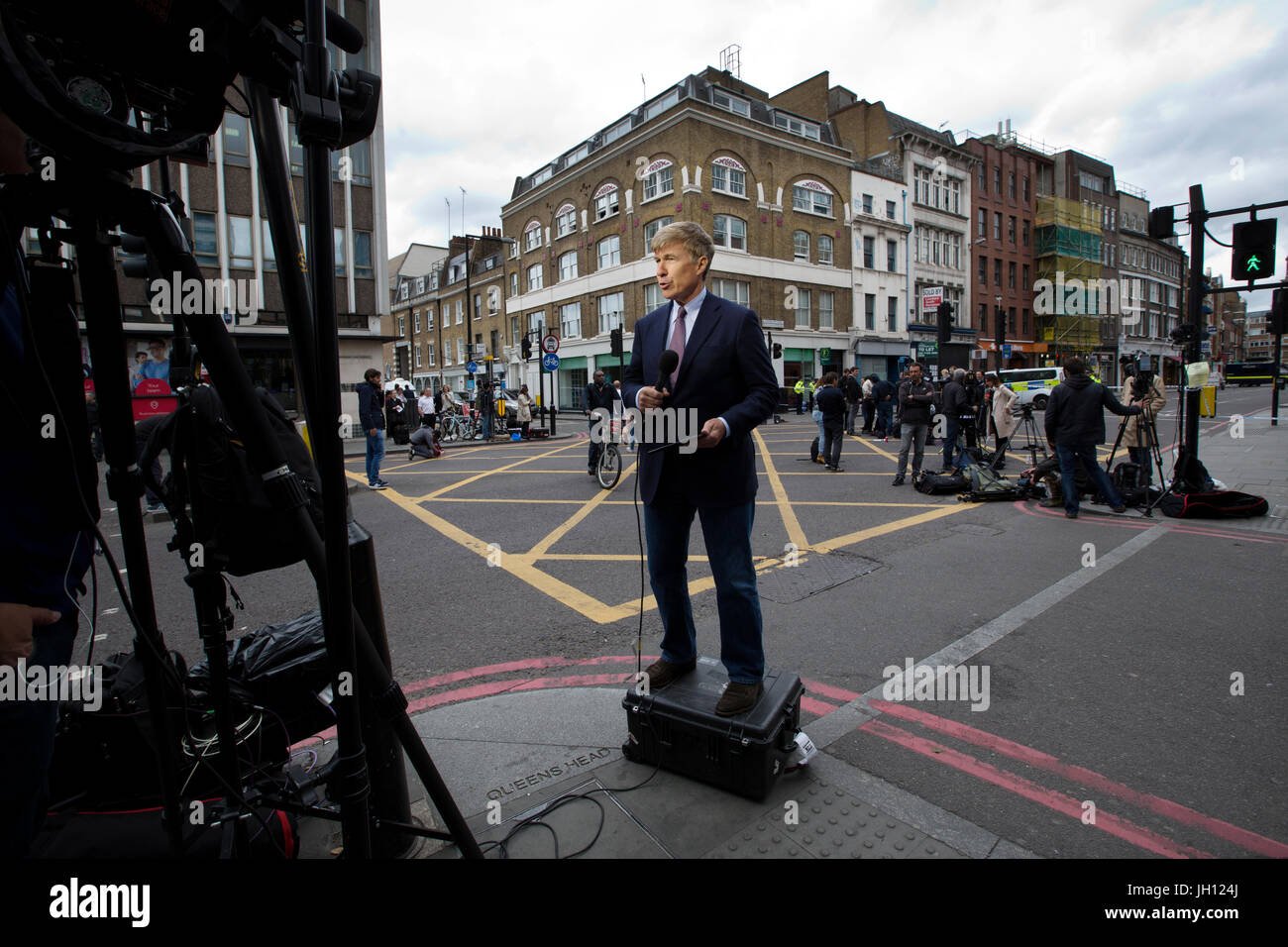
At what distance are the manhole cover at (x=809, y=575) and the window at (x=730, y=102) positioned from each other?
97.9 feet

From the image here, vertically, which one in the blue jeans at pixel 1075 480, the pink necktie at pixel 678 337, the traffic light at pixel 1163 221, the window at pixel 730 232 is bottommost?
the blue jeans at pixel 1075 480

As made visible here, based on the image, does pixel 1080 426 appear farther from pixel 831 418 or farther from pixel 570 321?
pixel 570 321

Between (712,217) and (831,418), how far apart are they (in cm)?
2060

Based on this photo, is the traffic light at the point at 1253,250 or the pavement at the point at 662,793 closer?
the pavement at the point at 662,793

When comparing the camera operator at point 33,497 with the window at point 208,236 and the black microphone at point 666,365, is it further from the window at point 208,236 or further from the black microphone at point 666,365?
the window at point 208,236

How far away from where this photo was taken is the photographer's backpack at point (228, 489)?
1563 millimetres

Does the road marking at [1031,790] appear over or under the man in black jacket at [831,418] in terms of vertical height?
under

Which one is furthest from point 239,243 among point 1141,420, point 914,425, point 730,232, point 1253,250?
point 1253,250

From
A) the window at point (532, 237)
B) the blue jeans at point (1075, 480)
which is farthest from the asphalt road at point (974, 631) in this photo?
the window at point (532, 237)

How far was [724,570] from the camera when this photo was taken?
266cm

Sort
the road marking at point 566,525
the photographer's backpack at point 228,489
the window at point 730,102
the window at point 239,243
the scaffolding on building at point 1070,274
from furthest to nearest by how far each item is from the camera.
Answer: the scaffolding on building at point 1070,274, the window at point 730,102, the window at point 239,243, the road marking at point 566,525, the photographer's backpack at point 228,489

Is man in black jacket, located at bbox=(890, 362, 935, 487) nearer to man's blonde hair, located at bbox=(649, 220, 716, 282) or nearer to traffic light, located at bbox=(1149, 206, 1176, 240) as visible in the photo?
traffic light, located at bbox=(1149, 206, 1176, 240)
